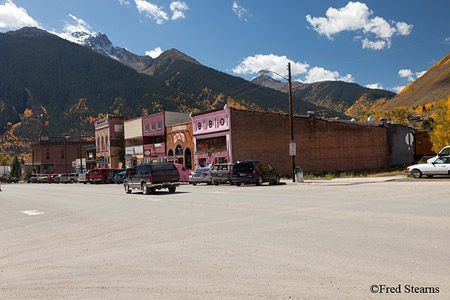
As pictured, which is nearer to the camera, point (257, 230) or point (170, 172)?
point (257, 230)

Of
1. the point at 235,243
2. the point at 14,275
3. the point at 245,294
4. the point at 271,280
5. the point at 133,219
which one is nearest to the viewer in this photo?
the point at 245,294

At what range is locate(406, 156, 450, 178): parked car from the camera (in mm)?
24258

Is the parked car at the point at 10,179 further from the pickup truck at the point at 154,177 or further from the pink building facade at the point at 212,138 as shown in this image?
the pickup truck at the point at 154,177

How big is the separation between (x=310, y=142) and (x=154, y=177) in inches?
1288

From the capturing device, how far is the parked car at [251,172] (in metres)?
28.3

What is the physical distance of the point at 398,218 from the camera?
9.97 meters

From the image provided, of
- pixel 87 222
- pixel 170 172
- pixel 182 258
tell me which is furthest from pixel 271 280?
pixel 170 172

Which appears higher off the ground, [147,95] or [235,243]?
[147,95]

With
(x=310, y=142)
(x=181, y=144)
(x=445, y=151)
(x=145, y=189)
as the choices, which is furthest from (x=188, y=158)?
(x=445, y=151)

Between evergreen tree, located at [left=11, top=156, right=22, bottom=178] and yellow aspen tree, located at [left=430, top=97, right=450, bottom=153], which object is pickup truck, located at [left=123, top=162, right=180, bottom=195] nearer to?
yellow aspen tree, located at [left=430, top=97, right=450, bottom=153]

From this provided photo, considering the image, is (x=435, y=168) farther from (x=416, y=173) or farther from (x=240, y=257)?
(x=240, y=257)

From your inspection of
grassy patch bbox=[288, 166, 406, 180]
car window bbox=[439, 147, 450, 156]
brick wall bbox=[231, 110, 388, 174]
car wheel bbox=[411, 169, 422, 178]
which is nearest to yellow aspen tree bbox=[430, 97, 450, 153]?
brick wall bbox=[231, 110, 388, 174]

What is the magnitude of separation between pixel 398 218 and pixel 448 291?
5.72 metres

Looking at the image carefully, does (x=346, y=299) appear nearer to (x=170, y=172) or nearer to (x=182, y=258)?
(x=182, y=258)
